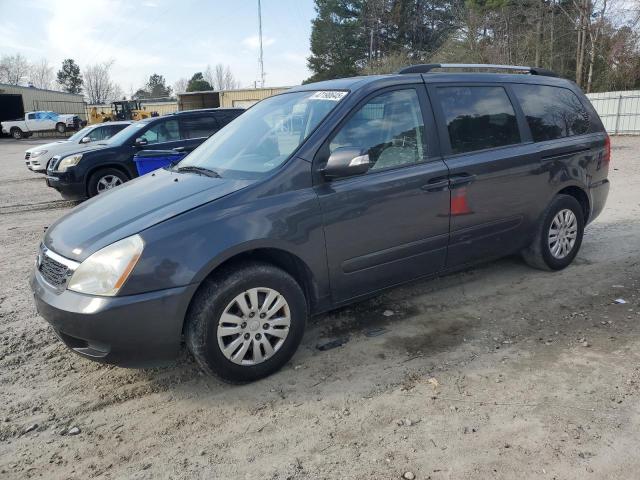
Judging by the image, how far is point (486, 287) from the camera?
4773 millimetres

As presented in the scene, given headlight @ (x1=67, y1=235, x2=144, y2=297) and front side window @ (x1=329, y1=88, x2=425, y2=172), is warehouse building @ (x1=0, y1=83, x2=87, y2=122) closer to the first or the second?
front side window @ (x1=329, y1=88, x2=425, y2=172)

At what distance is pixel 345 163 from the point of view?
331 cm

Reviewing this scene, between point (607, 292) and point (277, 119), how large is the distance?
10.8 feet

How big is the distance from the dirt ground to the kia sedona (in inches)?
218

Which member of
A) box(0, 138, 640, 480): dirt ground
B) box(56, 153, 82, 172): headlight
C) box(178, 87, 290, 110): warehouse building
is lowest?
box(0, 138, 640, 480): dirt ground

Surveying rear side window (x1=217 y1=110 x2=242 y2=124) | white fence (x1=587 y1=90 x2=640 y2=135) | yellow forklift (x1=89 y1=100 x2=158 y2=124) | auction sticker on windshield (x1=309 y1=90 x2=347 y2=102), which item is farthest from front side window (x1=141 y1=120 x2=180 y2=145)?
yellow forklift (x1=89 y1=100 x2=158 y2=124)

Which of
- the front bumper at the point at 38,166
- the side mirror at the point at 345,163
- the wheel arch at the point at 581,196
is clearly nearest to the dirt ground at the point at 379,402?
the wheel arch at the point at 581,196

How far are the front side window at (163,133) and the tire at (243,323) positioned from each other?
7.45 meters

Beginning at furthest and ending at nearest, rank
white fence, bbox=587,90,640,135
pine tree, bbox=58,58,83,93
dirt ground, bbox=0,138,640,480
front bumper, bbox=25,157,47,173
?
pine tree, bbox=58,58,83,93
white fence, bbox=587,90,640,135
front bumper, bbox=25,157,47,173
dirt ground, bbox=0,138,640,480

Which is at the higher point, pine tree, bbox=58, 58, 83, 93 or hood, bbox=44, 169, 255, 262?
pine tree, bbox=58, 58, 83, 93

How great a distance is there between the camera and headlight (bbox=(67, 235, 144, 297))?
9.23 ft

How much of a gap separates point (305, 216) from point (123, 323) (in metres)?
1.27

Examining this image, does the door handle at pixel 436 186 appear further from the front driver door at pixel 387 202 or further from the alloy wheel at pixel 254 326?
the alloy wheel at pixel 254 326

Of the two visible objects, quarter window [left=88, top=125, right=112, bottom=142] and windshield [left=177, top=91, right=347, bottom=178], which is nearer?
windshield [left=177, top=91, right=347, bottom=178]
